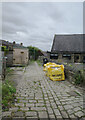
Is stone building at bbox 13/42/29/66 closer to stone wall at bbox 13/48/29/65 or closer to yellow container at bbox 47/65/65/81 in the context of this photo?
stone wall at bbox 13/48/29/65

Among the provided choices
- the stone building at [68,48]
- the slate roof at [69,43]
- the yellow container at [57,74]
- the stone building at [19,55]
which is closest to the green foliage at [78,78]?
the yellow container at [57,74]

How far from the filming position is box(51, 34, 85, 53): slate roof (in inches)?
715

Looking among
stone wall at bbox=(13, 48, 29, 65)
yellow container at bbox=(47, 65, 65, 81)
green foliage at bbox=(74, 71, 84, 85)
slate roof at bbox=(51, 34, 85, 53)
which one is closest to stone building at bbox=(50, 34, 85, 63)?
slate roof at bbox=(51, 34, 85, 53)

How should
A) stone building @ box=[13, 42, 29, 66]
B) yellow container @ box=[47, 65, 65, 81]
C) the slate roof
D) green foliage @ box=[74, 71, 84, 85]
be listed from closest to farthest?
green foliage @ box=[74, 71, 84, 85] → yellow container @ box=[47, 65, 65, 81] → stone building @ box=[13, 42, 29, 66] → the slate roof

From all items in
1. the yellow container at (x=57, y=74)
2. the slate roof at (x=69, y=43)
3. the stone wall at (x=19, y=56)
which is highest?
the slate roof at (x=69, y=43)

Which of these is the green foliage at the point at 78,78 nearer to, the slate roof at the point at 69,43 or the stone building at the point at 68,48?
the stone building at the point at 68,48

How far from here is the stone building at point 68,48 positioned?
17172 millimetres

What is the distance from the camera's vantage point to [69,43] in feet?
64.1

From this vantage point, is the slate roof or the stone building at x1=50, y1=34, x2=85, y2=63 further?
the slate roof

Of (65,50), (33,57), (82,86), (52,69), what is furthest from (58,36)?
(82,86)

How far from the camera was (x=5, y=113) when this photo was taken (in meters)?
2.36

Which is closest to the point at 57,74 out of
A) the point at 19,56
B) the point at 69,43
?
the point at 19,56

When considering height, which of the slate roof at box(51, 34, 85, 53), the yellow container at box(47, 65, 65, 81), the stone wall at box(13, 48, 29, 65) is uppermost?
the slate roof at box(51, 34, 85, 53)

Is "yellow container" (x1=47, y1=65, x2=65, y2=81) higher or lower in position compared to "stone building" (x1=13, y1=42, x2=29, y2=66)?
lower
